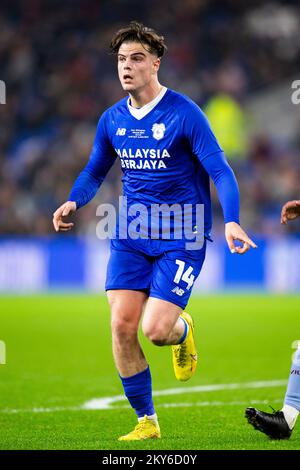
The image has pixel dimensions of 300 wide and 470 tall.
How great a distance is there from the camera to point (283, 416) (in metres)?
5.54

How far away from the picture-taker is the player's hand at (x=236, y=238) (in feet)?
17.3

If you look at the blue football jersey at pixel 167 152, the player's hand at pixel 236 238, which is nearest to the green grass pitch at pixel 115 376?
the player's hand at pixel 236 238

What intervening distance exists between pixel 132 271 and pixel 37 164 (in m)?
15.8

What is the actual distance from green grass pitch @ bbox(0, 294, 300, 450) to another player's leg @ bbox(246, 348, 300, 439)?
3.0 inches

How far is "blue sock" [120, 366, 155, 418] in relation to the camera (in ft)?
18.9

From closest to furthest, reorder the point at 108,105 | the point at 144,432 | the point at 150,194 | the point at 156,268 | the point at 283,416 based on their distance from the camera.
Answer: the point at 283,416
the point at 144,432
the point at 156,268
the point at 150,194
the point at 108,105

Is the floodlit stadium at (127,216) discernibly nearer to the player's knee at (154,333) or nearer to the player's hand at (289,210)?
the player's knee at (154,333)

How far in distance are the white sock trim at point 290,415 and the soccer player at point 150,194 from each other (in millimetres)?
759

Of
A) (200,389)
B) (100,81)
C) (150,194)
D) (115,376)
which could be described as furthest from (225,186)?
(100,81)

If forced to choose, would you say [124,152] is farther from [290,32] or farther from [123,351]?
[290,32]

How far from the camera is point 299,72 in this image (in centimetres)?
2469

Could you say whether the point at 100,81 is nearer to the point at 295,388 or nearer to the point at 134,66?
the point at 134,66

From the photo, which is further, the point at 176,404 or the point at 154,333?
the point at 176,404

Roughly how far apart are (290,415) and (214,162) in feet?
5.00
